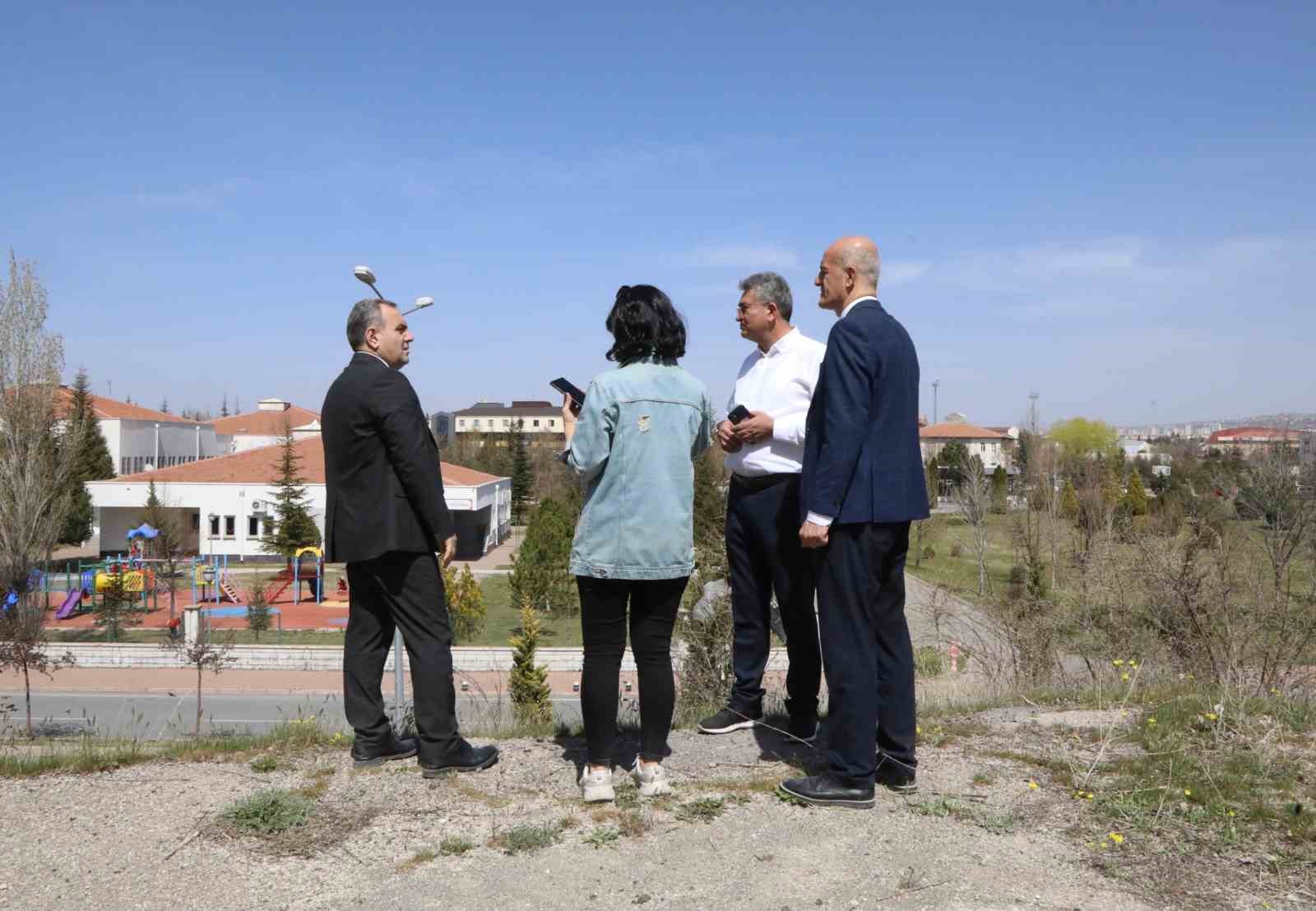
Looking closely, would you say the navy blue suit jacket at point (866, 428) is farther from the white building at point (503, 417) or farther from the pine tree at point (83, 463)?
the white building at point (503, 417)

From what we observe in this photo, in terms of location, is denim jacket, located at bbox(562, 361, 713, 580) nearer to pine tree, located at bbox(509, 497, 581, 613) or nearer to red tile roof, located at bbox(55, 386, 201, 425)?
pine tree, located at bbox(509, 497, 581, 613)

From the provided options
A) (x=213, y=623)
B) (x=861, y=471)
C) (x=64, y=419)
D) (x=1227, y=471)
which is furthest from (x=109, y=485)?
(x=861, y=471)

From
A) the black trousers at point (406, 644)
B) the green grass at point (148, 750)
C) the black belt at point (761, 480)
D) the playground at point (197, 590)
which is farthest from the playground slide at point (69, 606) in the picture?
the black belt at point (761, 480)

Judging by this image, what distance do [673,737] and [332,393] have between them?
2.26m

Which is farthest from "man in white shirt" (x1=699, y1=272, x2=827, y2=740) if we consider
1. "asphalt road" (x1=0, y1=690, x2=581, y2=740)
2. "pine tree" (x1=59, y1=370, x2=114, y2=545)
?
"pine tree" (x1=59, y1=370, x2=114, y2=545)

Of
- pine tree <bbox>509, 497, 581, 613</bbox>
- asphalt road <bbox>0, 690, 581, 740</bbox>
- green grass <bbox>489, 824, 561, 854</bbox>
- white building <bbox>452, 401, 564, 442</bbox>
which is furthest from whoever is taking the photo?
white building <bbox>452, 401, 564, 442</bbox>

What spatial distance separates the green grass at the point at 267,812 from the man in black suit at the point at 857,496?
1793mm

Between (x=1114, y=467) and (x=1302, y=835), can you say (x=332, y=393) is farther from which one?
(x=1114, y=467)

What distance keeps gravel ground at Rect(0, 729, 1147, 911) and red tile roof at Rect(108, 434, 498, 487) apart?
125ft

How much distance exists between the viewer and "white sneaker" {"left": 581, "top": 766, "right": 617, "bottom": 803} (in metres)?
3.54

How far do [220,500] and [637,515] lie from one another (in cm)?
4419

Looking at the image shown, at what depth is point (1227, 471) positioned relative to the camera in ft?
81.9

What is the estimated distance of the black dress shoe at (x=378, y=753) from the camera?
404cm

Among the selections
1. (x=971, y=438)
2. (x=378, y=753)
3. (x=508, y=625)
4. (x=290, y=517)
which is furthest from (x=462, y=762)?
(x=971, y=438)
